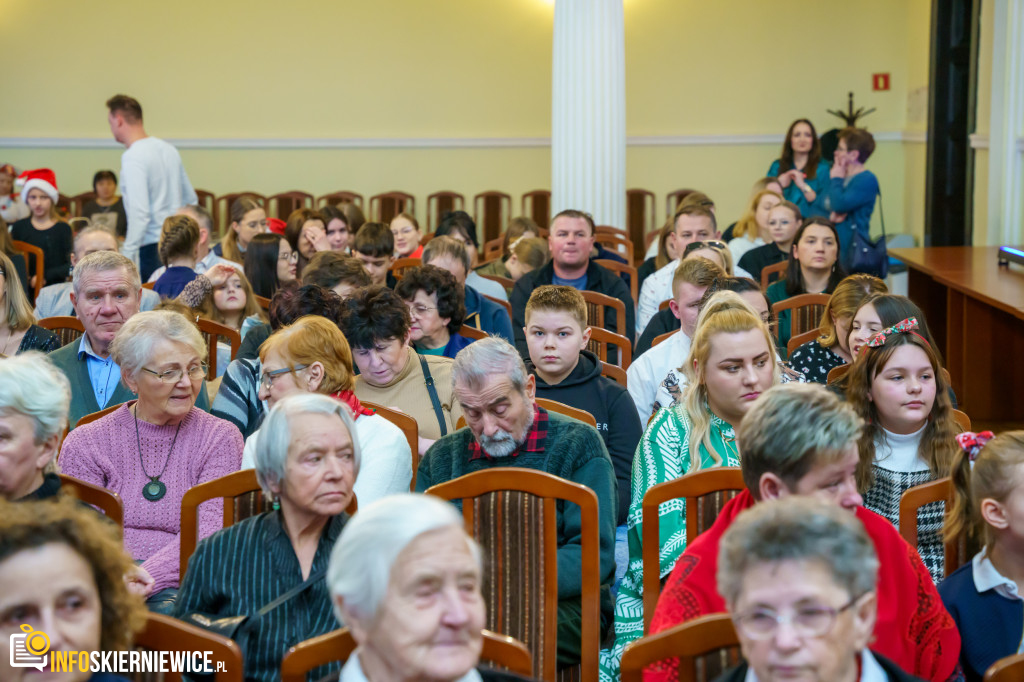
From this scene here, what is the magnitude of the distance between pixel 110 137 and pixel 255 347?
7.93m

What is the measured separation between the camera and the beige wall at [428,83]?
10461mm

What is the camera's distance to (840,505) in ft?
5.98

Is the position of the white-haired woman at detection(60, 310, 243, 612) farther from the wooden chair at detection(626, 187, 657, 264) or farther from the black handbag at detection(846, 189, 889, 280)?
the wooden chair at detection(626, 187, 657, 264)

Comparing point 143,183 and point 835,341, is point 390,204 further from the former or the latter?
point 835,341

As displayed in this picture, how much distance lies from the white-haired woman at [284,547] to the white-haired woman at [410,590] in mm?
582

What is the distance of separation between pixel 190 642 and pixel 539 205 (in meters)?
9.22

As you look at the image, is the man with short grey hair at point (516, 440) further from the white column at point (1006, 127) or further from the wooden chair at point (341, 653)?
the white column at point (1006, 127)

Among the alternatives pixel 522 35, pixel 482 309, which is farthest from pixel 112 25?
pixel 482 309

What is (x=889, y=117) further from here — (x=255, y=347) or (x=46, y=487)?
(x=46, y=487)

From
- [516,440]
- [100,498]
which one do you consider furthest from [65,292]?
[516,440]

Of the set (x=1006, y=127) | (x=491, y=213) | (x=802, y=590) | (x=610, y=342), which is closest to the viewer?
(x=802, y=590)

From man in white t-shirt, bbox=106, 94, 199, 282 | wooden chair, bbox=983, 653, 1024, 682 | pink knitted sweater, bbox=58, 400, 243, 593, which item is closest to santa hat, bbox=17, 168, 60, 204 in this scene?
man in white t-shirt, bbox=106, 94, 199, 282

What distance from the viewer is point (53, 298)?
5.25 m

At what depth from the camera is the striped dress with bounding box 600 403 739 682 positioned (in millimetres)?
2504
